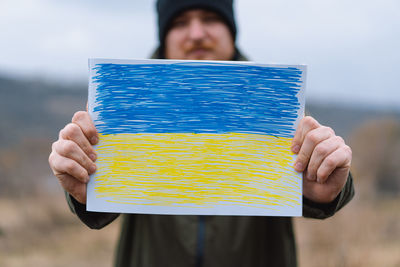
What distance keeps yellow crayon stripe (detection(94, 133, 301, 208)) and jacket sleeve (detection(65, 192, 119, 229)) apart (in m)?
0.15

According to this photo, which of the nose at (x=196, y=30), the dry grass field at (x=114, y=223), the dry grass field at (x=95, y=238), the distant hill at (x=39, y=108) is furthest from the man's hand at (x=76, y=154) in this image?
the distant hill at (x=39, y=108)

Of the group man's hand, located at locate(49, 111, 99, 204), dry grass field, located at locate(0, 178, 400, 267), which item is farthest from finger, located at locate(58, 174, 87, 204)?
dry grass field, located at locate(0, 178, 400, 267)

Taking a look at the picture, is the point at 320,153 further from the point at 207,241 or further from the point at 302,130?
the point at 207,241

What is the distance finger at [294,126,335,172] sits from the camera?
1317mm

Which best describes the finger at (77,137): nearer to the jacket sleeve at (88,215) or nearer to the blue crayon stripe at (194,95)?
the blue crayon stripe at (194,95)

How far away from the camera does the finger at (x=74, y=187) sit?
1.37 metres

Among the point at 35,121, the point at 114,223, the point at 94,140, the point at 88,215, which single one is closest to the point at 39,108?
the point at 35,121

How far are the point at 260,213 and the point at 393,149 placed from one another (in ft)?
38.8

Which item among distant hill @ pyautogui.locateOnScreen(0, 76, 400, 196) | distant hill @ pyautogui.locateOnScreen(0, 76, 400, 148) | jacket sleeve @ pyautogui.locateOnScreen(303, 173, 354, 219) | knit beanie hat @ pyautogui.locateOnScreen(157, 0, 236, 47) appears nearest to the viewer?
jacket sleeve @ pyautogui.locateOnScreen(303, 173, 354, 219)

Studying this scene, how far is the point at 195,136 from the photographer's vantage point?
1415 mm

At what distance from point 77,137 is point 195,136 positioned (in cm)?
46

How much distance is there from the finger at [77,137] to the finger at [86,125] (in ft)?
0.06

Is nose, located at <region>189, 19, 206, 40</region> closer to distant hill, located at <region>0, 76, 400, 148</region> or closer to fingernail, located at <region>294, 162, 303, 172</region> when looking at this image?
fingernail, located at <region>294, 162, 303, 172</region>

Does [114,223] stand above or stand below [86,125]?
below
